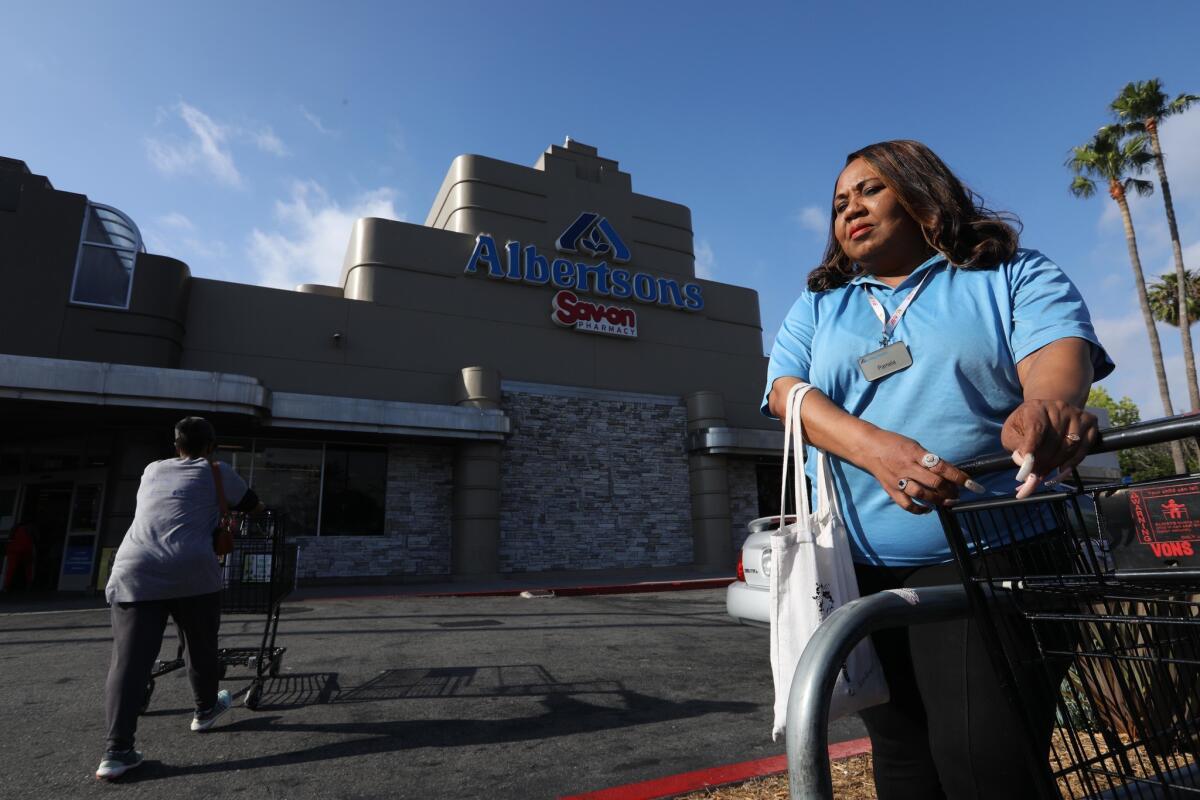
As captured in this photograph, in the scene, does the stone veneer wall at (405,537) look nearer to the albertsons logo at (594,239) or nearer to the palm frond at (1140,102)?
the albertsons logo at (594,239)

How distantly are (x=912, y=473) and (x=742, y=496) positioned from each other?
1675 centimetres

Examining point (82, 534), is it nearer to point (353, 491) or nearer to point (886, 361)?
point (353, 491)

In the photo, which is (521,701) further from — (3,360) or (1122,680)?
(3,360)

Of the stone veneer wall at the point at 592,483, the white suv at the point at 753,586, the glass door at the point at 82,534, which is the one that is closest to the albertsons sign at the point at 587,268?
the stone veneer wall at the point at 592,483

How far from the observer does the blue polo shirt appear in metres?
1.45

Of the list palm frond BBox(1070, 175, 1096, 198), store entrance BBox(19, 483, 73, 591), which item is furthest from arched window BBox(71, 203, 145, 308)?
palm frond BBox(1070, 175, 1096, 198)

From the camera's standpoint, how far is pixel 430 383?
14.9 meters

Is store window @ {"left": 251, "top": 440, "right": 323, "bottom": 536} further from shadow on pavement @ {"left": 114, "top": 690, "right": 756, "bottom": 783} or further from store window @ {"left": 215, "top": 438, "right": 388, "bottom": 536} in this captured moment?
shadow on pavement @ {"left": 114, "top": 690, "right": 756, "bottom": 783}

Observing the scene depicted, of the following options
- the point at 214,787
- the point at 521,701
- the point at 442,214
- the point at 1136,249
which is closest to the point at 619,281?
the point at 442,214

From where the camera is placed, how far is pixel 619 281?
17531 millimetres

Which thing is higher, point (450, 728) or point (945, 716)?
point (945, 716)

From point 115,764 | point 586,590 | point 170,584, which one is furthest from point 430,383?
point 115,764

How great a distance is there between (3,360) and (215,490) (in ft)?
30.5

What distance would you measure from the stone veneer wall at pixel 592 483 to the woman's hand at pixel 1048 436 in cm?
1413
